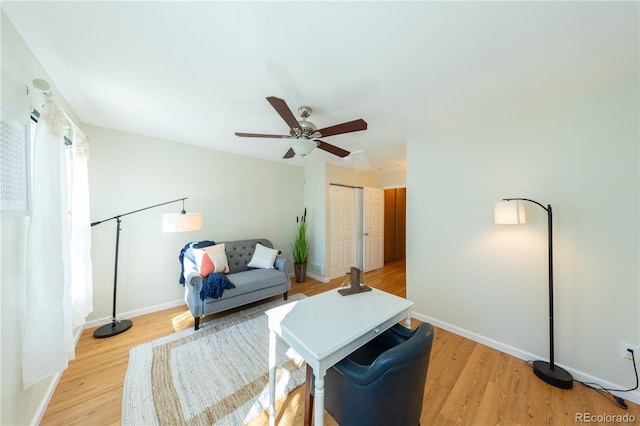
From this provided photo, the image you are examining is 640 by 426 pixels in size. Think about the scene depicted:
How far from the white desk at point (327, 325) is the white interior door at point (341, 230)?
2.60 meters

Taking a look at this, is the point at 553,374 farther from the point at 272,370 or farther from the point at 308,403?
the point at 272,370

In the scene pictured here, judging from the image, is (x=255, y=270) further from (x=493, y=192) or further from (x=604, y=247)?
(x=604, y=247)

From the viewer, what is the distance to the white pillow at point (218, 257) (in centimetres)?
288

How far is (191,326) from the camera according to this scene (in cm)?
259

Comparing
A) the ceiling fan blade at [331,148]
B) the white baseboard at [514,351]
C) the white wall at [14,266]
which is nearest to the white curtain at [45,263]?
the white wall at [14,266]

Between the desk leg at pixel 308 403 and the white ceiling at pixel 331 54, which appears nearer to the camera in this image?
the white ceiling at pixel 331 54

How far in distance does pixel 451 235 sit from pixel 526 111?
1.39m

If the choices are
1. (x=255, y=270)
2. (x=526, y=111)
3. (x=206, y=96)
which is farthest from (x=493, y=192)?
(x=255, y=270)

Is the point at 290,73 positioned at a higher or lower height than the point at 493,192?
higher

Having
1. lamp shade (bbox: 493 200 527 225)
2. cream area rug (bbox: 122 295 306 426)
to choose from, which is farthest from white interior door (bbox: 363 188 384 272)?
cream area rug (bbox: 122 295 306 426)

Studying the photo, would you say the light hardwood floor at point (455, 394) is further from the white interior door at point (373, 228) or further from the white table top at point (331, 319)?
the white interior door at point (373, 228)

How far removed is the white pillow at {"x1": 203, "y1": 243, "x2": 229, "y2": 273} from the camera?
9.45 ft

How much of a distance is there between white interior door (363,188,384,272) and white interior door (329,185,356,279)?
1.07ft

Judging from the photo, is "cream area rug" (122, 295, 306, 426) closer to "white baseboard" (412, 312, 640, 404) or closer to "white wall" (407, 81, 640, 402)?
"white baseboard" (412, 312, 640, 404)
